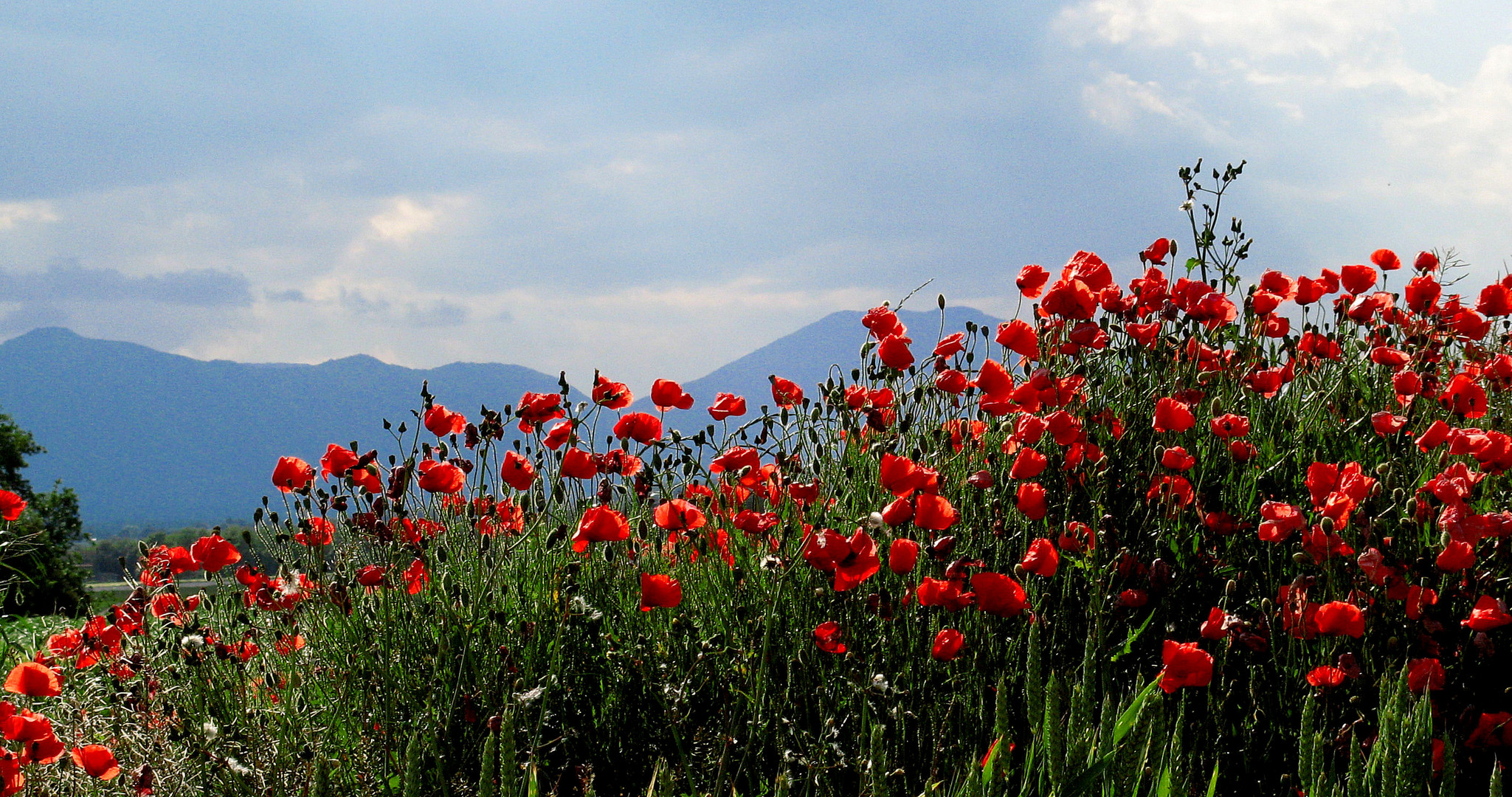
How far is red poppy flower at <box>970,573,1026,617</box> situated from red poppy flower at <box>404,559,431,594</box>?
5.72ft

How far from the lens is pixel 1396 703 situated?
158 centimetres

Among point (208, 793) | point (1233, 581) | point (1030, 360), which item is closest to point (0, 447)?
point (208, 793)

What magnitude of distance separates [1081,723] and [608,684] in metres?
1.42

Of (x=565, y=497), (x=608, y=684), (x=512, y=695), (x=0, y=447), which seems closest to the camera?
(x=512, y=695)

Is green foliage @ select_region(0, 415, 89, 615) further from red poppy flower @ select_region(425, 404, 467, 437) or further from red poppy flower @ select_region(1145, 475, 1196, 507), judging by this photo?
red poppy flower @ select_region(1145, 475, 1196, 507)

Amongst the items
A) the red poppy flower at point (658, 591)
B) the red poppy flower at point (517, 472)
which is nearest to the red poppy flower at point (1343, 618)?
the red poppy flower at point (658, 591)

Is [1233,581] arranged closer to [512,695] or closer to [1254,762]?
[1254,762]

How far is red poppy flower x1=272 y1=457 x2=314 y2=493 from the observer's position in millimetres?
2777

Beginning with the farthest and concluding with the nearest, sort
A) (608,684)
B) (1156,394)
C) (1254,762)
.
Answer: (1156,394) < (608,684) < (1254,762)

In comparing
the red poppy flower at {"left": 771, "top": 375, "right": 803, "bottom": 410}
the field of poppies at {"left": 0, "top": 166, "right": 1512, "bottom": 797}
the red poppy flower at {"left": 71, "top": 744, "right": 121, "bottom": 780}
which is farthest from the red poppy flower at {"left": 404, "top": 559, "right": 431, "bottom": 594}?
the red poppy flower at {"left": 771, "top": 375, "right": 803, "bottom": 410}

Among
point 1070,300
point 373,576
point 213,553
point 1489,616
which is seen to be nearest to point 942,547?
point 1070,300

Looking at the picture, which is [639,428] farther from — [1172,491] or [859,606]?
[1172,491]

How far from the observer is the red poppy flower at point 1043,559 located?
2.29 meters

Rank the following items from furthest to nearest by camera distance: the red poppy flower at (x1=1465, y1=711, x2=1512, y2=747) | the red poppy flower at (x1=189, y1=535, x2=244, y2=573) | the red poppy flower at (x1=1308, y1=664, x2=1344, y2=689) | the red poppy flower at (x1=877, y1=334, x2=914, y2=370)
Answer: the red poppy flower at (x1=877, y1=334, x2=914, y2=370) < the red poppy flower at (x1=189, y1=535, x2=244, y2=573) < the red poppy flower at (x1=1465, y1=711, x2=1512, y2=747) < the red poppy flower at (x1=1308, y1=664, x2=1344, y2=689)
